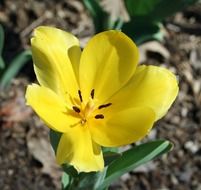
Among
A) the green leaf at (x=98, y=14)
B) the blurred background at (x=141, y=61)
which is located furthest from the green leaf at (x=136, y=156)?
the green leaf at (x=98, y=14)

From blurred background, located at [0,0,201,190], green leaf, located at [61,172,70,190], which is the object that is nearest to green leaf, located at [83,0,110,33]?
blurred background, located at [0,0,201,190]

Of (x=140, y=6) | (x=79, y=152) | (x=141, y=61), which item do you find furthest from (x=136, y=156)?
(x=141, y=61)

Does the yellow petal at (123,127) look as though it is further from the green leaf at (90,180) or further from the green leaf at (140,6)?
the green leaf at (140,6)

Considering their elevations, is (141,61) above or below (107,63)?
below

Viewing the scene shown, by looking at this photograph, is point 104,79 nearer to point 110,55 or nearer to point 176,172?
point 110,55

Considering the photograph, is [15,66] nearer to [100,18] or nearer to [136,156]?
[100,18]

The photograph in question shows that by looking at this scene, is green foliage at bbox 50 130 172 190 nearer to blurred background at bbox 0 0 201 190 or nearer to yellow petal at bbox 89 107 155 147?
yellow petal at bbox 89 107 155 147
